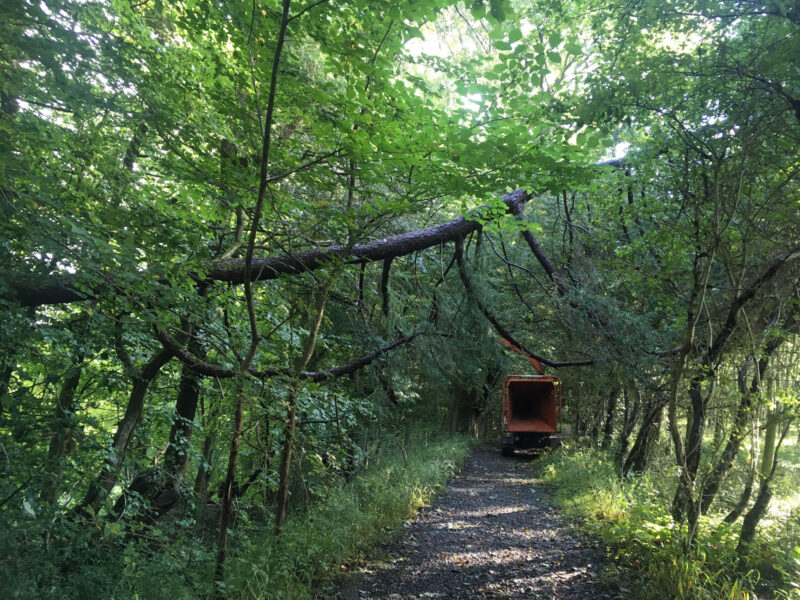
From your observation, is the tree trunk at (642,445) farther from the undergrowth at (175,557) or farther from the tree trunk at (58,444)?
the tree trunk at (58,444)

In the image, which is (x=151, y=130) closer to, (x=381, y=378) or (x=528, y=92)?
(x=528, y=92)

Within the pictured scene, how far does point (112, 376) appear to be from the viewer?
4.01 meters

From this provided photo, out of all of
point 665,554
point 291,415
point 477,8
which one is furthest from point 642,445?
point 477,8

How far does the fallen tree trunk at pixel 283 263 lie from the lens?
10.5 ft

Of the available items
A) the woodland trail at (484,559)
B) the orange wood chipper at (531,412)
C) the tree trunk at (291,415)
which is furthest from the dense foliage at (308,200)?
the orange wood chipper at (531,412)

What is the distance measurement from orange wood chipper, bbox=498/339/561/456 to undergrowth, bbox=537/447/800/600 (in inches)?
280

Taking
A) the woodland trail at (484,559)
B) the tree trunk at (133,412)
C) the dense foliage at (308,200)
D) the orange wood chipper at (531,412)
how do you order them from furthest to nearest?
the orange wood chipper at (531,412) → the tree trunk at (133,412) → the woodland trail at (484,559) → the dense foliage at (308,200)

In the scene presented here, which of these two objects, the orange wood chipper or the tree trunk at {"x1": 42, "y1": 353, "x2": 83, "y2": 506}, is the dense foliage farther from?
the orange wood chipper

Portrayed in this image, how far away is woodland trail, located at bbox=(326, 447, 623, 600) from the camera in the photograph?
4.16m

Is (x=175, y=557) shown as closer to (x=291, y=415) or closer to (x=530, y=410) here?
(x=291, y=415)

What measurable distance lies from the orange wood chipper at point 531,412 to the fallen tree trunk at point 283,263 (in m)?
9.30

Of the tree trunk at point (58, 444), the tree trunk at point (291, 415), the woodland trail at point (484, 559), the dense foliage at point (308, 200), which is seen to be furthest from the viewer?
the woodland trail at point (484, 559)

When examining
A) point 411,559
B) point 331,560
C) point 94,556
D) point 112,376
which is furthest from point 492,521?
point 112,376

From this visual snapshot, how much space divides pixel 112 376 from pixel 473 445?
48.2 feet
